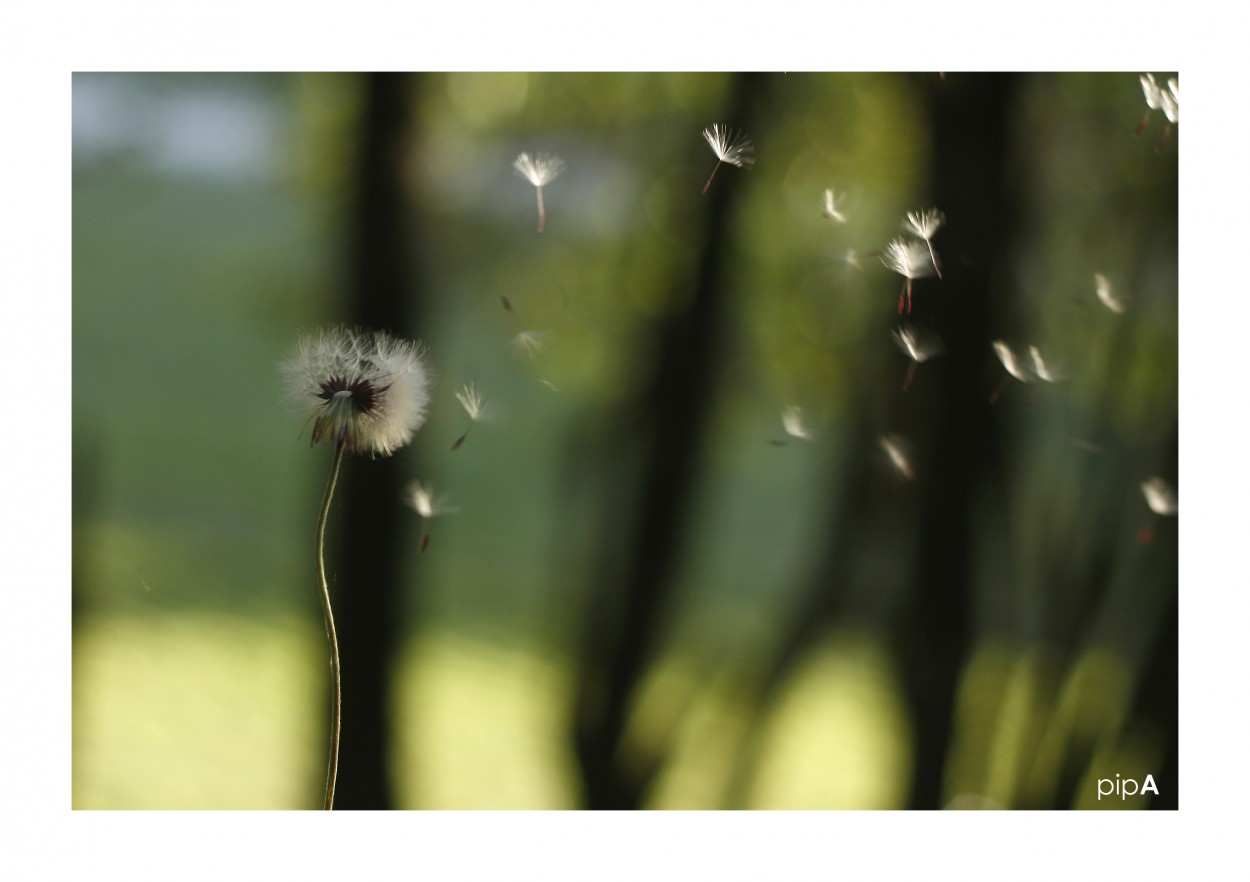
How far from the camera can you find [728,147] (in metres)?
1.22

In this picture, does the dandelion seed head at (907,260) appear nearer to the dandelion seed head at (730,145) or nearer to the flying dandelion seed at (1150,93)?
the dandelion seed head at (730,145)

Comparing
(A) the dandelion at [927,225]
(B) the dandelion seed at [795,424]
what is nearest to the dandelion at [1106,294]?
(A) the dandelion at [927,225]

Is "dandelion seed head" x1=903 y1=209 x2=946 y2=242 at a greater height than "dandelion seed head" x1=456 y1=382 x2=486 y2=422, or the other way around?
"dandelion seed head" x1=903 y1=209 x2=946 y2=242

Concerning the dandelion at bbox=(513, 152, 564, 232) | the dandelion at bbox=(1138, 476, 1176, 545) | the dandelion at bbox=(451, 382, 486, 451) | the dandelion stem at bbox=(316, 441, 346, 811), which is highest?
the dandelion at bbox=(513, 152, 564, 232)

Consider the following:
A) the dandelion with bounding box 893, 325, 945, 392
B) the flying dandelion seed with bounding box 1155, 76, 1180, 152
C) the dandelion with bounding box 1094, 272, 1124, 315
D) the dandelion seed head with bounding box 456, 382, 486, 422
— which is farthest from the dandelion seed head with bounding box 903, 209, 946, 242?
the dandelion seed head with bounding box 456, 382, 486, 422

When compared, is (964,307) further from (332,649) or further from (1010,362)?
(332,649)

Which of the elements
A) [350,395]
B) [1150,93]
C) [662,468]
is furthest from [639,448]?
[1150,93]

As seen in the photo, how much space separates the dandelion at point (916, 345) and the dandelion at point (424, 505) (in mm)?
739

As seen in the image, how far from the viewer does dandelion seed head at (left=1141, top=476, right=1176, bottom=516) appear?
1.25 meters

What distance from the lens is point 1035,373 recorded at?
1238 mm

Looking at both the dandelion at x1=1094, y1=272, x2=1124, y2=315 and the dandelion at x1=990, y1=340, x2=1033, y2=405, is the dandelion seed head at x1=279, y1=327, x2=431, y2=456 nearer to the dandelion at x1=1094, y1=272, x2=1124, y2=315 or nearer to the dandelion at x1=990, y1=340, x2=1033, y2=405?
the dandelion at x1=990, y1=340, x2=1033, y2=405

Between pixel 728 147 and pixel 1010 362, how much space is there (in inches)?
21.7

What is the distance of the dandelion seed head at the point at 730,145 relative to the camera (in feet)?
4.01
